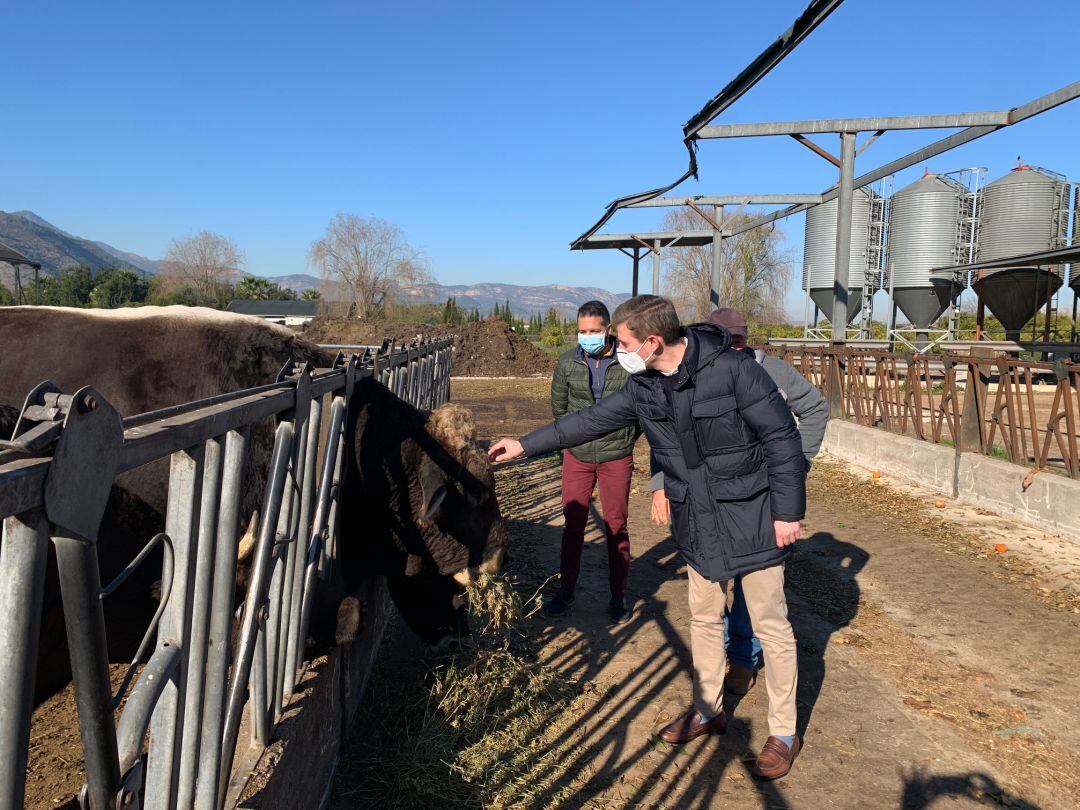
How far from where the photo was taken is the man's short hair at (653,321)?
127 inches

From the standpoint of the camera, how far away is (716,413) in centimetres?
321

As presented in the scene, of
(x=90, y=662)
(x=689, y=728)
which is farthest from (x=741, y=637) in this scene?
(x=90, y=662)

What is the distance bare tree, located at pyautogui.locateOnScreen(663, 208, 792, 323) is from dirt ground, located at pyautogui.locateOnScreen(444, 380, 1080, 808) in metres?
41.9

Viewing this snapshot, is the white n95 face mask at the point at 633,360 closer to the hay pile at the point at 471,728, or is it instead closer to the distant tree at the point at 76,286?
the hay pile at the point at 471,728

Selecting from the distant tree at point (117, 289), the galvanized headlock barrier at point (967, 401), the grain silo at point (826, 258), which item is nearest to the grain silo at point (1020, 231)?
the grain silo at point (826, 258)

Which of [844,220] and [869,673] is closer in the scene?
[869,673]

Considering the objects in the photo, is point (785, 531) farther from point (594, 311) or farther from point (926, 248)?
point (926, 248)

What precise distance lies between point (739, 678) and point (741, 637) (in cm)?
22

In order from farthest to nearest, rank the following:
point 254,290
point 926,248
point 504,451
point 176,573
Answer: point 254,290 → point 926,248 → point 504,451 → point 176,573

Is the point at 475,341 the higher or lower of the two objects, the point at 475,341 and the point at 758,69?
the lower

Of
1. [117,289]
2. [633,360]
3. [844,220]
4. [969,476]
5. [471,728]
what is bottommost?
[471,728]

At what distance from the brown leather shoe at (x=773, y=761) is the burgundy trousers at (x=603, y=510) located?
1.76 m

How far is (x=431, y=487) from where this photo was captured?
3244mm

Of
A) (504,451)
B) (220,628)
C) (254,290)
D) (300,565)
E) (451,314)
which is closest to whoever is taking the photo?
(220,628)
